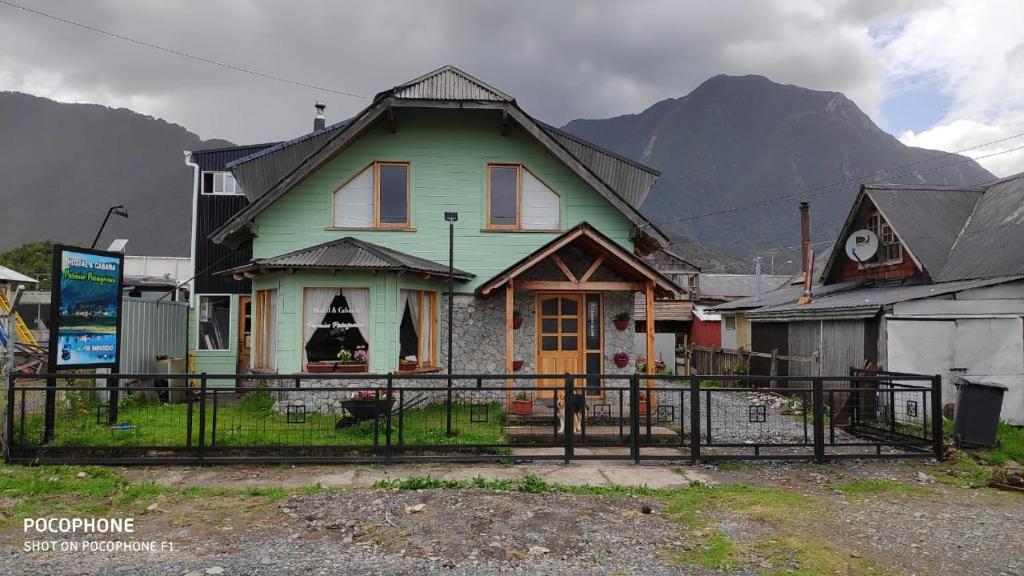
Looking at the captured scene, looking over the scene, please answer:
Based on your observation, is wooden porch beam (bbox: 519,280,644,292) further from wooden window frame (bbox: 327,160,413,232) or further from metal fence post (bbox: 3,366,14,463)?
metal fence post (bbox: 3,366,14,463)

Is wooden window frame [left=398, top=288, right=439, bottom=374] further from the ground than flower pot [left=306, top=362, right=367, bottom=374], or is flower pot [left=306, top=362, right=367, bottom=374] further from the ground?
wooden window frame [left=398, top=288, right=439, bottom=374]

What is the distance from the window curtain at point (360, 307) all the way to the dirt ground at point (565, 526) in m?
4.24

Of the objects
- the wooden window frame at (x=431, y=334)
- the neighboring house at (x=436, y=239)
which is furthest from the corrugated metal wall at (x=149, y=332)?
the wooden window frame at (x=431, y=334)

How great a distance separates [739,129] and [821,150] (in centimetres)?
2819

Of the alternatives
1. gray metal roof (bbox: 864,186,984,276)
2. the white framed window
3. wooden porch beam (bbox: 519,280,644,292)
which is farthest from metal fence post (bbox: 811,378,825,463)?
the white framed window

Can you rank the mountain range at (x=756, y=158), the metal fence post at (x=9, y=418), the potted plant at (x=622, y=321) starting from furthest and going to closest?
the mountain range at (x=756, y=158) → the potted plant at (x=622, y=321) → the metal fence post at (x=9, y=418)

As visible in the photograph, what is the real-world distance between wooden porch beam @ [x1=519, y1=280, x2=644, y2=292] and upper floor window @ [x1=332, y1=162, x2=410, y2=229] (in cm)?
324

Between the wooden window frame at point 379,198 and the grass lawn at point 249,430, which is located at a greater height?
the wooden window frame at point 379,198

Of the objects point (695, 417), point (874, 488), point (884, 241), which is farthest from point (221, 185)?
point (884, 241)

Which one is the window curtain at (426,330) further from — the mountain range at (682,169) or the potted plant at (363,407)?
the mountain range at (682,169)

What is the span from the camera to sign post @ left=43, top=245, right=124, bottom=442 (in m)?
8.43

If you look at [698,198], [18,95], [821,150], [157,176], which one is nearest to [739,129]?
[821,150]

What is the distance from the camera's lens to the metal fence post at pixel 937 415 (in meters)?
8.45

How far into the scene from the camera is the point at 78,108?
13100 centimetres
